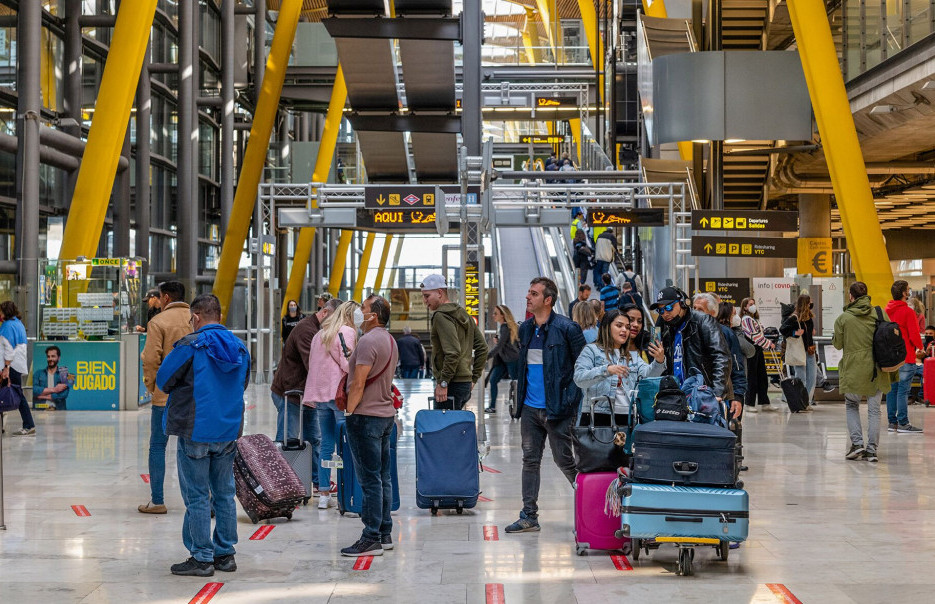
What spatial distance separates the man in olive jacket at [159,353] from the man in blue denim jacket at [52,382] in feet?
32.1

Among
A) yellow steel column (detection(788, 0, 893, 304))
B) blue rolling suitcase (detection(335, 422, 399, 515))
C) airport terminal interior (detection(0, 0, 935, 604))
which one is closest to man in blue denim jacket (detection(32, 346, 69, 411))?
airport terminal interior (detection(0, 0, 935, 604))

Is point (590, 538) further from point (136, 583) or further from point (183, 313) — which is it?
point (183, 313)

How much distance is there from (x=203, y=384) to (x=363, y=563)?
1.51m

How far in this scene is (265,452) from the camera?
29.2 feet

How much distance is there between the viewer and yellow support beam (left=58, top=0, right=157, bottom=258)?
20.6 metres

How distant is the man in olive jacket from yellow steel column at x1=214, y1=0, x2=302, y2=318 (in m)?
19.9

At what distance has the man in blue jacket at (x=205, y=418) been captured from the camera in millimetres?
6836

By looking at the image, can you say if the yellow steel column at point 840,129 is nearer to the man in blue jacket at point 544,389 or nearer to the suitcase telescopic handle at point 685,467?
the man in blue jacket at point 544,389

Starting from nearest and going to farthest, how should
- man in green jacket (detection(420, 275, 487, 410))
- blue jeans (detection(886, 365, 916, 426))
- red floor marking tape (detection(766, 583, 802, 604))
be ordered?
red floor marking tape (detection(766, 583, 802, 604)) → man in green jacket (detection(420, 275, 487, 410)) → blue jeans (detection(886, 365, 916, 426))

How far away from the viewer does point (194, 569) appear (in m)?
6.87

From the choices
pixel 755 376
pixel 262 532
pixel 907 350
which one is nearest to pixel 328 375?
pixel 262 532

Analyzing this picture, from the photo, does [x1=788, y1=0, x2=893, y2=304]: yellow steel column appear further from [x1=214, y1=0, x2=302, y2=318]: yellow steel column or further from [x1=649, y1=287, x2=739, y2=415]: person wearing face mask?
[x1=214, y1=0, x2=302, y2=318]: yellow steel column

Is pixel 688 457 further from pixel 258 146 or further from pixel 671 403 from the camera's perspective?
pixel 258 146

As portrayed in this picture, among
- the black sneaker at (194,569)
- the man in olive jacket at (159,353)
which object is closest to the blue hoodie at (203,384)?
the black sneaker at (194,569)
